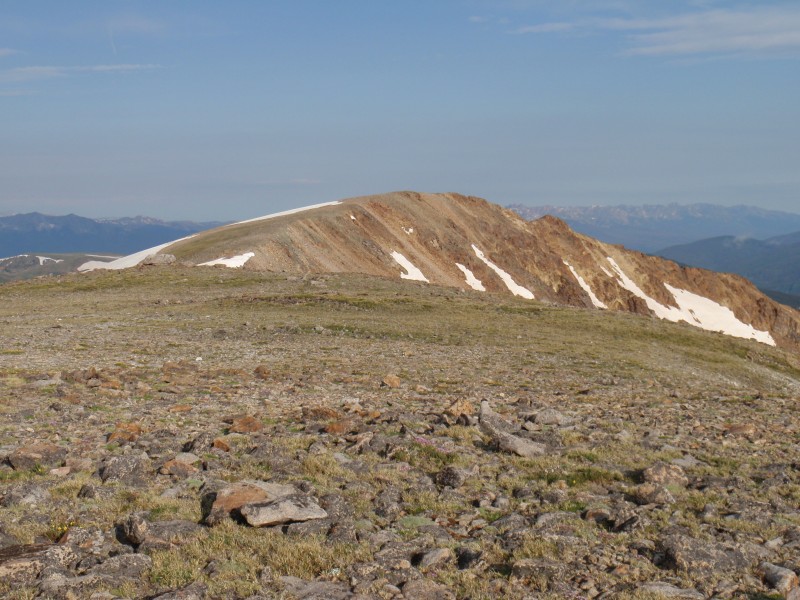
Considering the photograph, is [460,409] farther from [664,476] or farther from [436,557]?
[436,557]

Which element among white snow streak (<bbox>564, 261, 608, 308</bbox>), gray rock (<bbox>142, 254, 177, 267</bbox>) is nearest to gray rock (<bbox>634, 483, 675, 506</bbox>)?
→ gray rock (<bbox>142, 254, 177, 267</bbox>)

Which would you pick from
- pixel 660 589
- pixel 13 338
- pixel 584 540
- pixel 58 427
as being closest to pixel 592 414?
pixel 584 540

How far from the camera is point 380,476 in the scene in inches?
521

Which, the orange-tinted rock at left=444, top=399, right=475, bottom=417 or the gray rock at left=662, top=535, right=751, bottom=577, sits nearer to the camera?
the gray rock at left=662, top=535, right=751, bottom=577

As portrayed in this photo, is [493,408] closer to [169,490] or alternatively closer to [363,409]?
[363,409]

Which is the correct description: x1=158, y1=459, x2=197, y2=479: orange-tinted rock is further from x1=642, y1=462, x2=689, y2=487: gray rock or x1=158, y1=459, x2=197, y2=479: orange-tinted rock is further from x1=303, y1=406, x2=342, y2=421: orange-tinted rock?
x1=642, y1=462, x2=689, y2=487: gray rock

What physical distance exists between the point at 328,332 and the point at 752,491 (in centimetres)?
2443

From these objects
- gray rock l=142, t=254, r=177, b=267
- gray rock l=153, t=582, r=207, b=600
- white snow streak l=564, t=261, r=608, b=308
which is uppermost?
gray rock l=142, t=254, r=177, b=267

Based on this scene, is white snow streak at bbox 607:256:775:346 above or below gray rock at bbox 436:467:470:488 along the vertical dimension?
below

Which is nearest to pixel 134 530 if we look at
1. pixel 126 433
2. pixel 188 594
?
pixel 188 594

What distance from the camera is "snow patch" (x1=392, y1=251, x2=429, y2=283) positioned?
9725cm

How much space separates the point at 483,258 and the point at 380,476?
351 feet

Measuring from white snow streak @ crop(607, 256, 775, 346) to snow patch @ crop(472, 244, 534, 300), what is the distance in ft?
94.1

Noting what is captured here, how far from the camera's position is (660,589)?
30.2ft
